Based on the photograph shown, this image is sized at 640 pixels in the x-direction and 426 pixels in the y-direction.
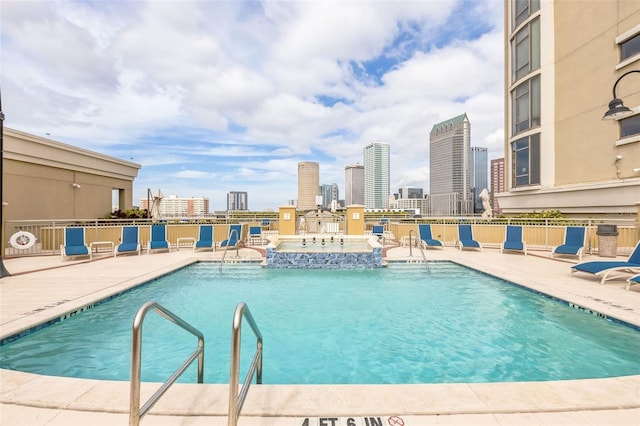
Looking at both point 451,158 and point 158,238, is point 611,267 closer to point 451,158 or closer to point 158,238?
point 158,238

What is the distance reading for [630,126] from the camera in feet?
41.3

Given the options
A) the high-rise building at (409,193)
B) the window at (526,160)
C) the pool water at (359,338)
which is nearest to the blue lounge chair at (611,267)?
the pool water at (359,338)

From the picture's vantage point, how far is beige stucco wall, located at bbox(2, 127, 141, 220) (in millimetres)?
11914

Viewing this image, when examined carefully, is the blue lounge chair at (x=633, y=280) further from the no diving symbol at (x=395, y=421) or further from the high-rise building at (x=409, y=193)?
the high-rise building at (x=409, y=193)

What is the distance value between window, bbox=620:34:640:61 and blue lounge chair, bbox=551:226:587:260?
30.5 feet

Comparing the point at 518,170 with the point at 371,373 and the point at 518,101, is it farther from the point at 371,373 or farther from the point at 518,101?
the point at 371,373

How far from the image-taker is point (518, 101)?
18.4 m

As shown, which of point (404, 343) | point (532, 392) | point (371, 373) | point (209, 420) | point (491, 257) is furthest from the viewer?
point (491, 257)

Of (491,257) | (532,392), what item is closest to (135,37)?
(532,392)

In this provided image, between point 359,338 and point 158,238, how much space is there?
10774mm

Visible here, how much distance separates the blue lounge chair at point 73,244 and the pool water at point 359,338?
4.80 meters

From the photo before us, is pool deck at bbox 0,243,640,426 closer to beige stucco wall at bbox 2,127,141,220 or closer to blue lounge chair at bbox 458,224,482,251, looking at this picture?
blue lounge chair at bbox 458,224,482,251

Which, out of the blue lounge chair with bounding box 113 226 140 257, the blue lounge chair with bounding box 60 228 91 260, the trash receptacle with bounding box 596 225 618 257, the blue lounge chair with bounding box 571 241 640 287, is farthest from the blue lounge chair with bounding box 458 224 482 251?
the blue lounge chair with bounding box 60 228 91 260

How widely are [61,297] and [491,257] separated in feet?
40.0
